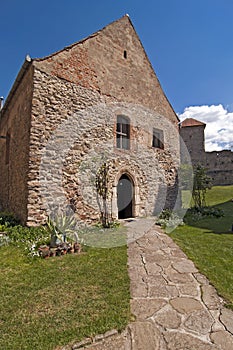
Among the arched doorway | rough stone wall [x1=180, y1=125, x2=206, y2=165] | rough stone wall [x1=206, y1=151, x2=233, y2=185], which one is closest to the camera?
the arched doorway

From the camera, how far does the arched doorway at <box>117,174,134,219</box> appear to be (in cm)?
1153

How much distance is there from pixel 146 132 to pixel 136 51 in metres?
4.62

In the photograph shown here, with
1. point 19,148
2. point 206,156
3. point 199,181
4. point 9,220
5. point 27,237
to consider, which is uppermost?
point 206,156

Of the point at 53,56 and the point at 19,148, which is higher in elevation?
the point at 53,56

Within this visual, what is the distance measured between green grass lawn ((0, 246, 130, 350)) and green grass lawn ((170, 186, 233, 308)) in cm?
179

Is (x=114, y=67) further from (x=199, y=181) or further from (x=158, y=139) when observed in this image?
(x=199, y=181)

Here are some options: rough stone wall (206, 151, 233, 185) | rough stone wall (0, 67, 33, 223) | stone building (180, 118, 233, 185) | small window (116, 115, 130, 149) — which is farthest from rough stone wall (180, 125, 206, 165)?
rough stone wall (0, 67, 33, 223)

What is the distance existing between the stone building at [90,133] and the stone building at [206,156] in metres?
12.1

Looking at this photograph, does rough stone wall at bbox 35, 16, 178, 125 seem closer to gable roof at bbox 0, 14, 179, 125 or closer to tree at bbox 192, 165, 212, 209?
gable roof at bbox 0, 14, 179, 125

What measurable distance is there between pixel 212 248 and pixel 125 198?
233 inches

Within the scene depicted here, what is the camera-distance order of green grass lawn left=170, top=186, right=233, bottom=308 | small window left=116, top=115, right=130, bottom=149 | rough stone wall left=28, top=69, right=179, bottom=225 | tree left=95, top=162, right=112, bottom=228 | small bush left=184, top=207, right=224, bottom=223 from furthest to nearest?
small bush left=184, top=207, right=224, bottom=223 < small window left=116, top=115, right=130, bottom=149 < tree left=95, top=162, right=112, bottom=228 < rough stone wall left=28, top=69, right=179, bottom=225 < green grass lawn left=170, top=186, right=233, bottom=308

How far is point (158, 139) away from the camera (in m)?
13.4

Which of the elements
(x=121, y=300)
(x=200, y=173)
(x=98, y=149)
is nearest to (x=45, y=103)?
(x=98, y=149)

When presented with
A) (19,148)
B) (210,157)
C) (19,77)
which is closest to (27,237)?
(19,148)
